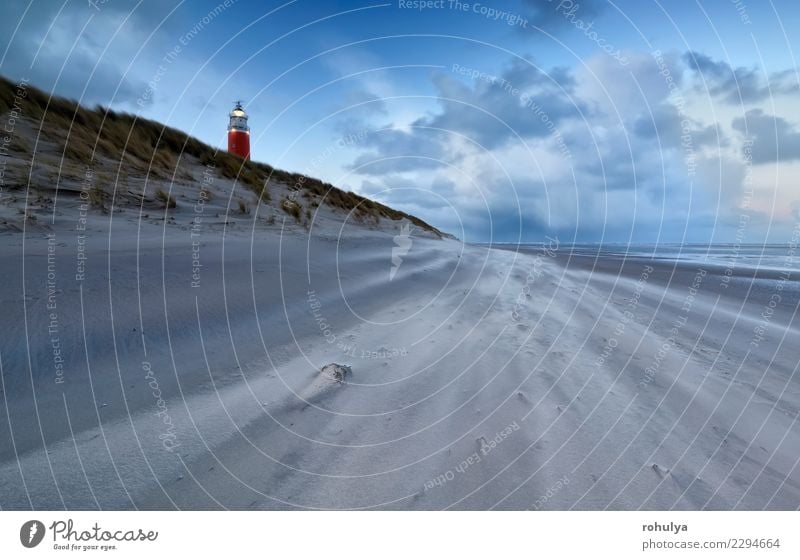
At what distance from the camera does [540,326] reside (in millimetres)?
4695

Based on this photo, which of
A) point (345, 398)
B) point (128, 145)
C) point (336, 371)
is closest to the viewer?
point (345, 398)

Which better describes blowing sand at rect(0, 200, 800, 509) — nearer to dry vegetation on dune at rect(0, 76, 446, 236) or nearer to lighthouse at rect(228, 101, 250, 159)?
dry vegetation on dune at rect(0, 76, 446, 236)

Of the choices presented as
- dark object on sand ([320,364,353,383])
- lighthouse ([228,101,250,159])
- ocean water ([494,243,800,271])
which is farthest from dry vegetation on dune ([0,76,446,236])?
ocean water ([494,243,800,271])

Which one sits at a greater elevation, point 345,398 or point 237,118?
point 237,118

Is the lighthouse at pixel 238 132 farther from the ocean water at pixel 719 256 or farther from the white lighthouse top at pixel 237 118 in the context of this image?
the ocean water at pixel 719 256

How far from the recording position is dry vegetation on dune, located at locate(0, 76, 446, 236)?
30.3ft

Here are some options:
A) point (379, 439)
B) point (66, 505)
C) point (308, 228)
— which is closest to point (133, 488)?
point (66, 505)

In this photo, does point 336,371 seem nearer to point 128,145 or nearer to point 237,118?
point 128,145

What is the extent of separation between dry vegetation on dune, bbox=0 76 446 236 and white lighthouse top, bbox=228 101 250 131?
13697 mm

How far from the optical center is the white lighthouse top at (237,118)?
28.7m

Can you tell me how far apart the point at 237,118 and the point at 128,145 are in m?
20.1

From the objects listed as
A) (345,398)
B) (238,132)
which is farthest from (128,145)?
(238,132)

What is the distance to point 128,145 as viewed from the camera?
1131 cm
